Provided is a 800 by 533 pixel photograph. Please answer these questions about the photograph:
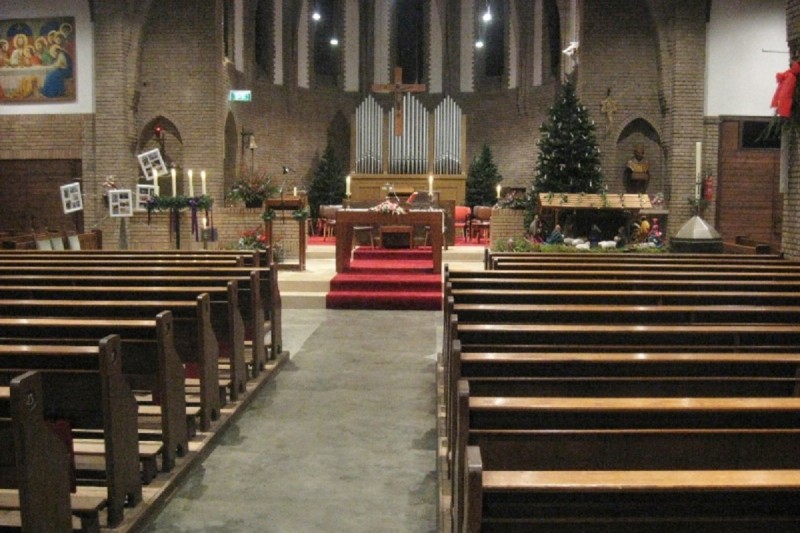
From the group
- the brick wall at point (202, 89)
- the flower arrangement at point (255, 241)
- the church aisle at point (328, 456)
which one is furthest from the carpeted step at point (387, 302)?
the brick wall at point (202, 89)

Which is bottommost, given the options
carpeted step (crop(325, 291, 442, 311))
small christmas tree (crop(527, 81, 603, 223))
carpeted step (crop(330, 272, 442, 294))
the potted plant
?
carpeted step (crop(325, 291, 442, 311))

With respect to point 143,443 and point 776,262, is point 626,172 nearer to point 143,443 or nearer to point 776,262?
point 776,262

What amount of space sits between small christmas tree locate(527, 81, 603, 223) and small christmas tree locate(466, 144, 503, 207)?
4.13 metres

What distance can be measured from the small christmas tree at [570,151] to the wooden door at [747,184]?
205cm

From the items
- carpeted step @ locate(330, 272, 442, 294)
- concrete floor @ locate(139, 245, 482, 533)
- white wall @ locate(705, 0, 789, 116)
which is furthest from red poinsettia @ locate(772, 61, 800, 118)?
white wall @ locate(705, 0, 789, 116)

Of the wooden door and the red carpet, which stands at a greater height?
the wooden door

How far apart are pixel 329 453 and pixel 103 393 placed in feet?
4.74

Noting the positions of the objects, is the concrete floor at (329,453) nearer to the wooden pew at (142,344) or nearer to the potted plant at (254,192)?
the wooden pew at (142,344)

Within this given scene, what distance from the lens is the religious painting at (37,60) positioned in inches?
527

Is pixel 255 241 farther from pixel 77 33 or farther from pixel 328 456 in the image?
pixel 328 456

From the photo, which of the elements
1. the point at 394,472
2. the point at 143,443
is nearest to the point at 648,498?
the point at 394,472

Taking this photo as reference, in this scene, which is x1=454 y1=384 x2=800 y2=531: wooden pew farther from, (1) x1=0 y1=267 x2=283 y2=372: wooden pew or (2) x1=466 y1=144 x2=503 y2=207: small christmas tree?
(2) x1=466 y1=144 x2=503 y2=207: small christmas tree

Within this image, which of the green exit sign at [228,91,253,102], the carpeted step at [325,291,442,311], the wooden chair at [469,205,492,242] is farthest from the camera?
the wooden chair at [469,205,492,242]

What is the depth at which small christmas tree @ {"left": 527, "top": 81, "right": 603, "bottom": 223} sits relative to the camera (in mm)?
12711
